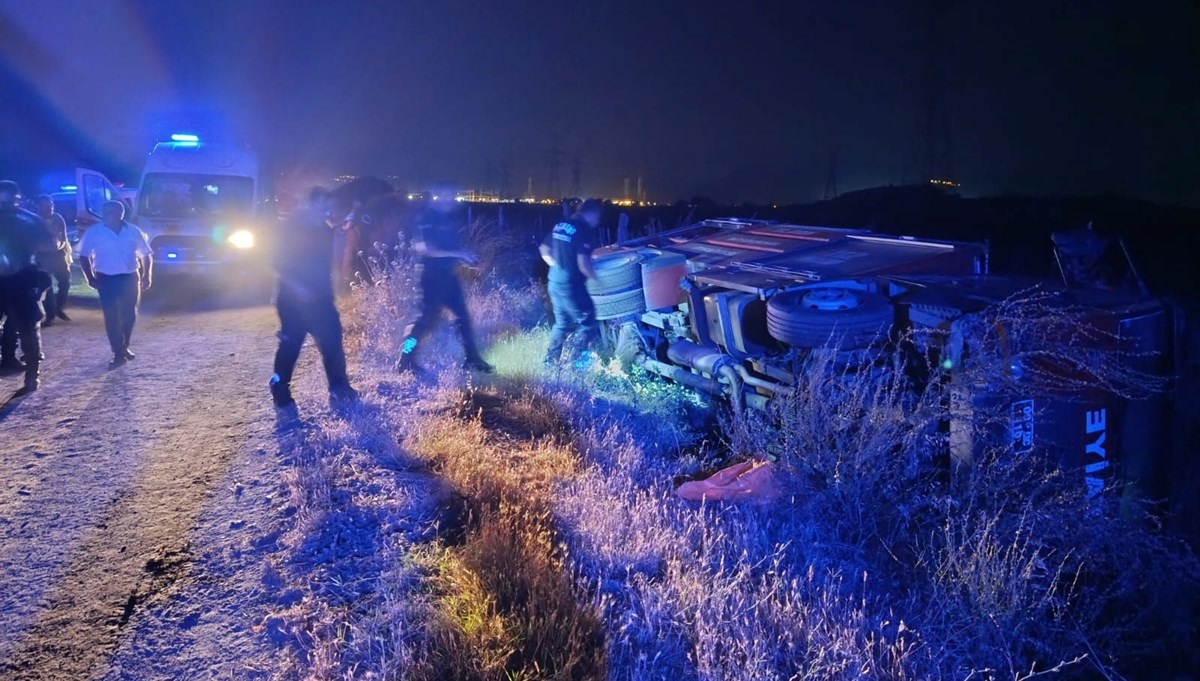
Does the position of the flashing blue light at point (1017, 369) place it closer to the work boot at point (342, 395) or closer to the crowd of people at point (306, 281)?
the crowd of people at point (306, 281)

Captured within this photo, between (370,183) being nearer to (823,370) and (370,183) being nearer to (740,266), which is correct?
(740,266)

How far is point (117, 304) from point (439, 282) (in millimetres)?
3317

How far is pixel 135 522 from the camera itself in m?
4.15

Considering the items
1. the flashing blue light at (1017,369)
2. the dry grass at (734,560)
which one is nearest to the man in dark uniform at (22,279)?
the dry grass at (734,560)

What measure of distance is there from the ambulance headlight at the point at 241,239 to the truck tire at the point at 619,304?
829cm

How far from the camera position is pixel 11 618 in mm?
3287

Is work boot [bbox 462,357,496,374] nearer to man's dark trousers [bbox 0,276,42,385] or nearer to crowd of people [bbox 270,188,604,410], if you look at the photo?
crowd of people [bbox 270,188,604,410]

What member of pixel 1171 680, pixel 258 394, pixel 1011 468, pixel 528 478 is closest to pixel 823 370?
pixel 1011 468

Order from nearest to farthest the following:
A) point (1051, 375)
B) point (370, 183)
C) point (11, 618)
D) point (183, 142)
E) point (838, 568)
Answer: point (11, 618) < point (838, 568) < point (1051, 375) < point (370, 183) < point (183, 142)

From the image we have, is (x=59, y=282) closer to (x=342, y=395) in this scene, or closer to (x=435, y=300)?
(x=435, y=300)

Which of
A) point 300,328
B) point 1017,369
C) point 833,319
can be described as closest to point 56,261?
point 300,328

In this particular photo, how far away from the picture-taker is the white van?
42.0ft

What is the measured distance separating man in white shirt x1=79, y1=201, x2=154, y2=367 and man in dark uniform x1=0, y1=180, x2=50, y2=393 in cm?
61

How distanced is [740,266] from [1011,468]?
288 cm
